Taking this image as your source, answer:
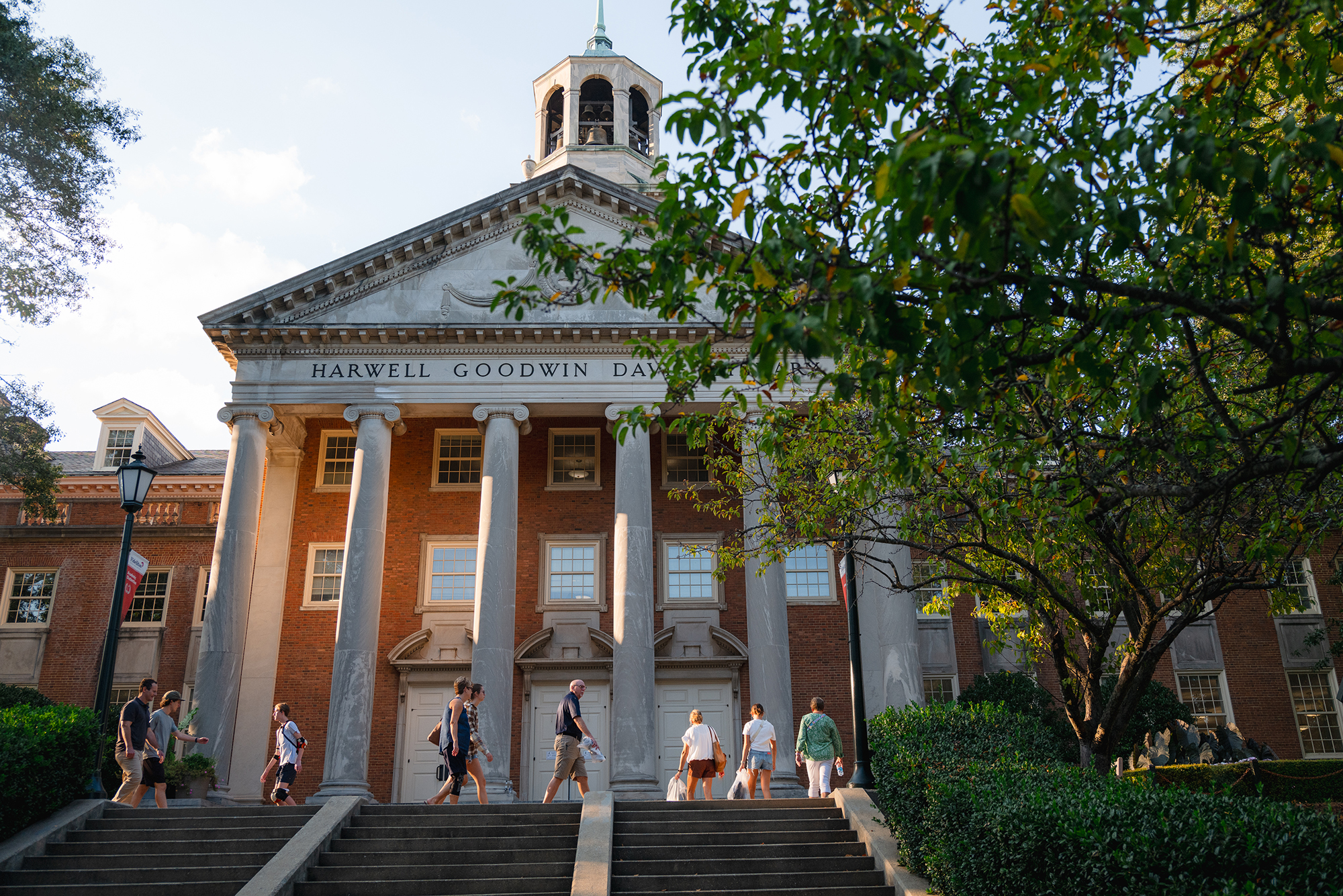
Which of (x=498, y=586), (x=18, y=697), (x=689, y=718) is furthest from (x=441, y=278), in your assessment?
(x=18, y=697)

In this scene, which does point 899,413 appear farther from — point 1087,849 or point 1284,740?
point 1284,740

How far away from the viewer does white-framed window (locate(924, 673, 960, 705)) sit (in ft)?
87.9

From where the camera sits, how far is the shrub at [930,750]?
11438 millimetres

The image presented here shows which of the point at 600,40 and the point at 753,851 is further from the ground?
the point at 600,40

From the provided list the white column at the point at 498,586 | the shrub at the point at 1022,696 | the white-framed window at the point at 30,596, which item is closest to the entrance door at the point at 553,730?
the white column at the point at 498,586

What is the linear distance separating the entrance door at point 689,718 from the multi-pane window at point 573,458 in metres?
5.75

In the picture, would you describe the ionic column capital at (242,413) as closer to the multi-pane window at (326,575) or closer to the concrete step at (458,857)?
the multi-pane window at (326,575)

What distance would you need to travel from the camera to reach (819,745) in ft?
51.4

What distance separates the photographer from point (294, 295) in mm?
23688

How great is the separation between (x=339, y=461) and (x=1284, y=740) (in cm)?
2624

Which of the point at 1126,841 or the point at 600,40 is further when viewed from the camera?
the point at 600,40

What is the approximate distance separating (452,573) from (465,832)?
12879 millimetres

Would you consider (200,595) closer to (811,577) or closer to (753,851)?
(811,577)

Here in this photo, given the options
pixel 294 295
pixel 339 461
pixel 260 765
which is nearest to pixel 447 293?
pixel 294 295
